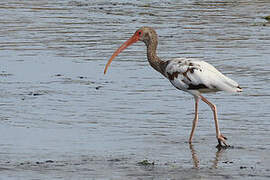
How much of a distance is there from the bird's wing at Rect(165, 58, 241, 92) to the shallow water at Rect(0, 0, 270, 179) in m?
0.69

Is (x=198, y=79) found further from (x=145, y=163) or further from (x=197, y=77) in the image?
(x=145, y=163)

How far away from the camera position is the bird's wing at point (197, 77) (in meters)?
10.6

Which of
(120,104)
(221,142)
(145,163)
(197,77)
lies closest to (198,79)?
(197,77)

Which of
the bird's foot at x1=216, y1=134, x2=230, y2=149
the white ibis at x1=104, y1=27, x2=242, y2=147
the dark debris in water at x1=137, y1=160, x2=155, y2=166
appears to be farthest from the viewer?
the white ibis at x1=104, y1=27, x2=242, y2=147

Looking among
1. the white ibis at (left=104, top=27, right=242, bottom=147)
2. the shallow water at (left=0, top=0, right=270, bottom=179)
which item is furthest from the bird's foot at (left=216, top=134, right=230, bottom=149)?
the shallow water at (left=0, top=0, right=270, bottom=179)

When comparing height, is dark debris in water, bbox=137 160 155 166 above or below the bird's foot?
above

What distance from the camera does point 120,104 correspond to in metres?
13.1

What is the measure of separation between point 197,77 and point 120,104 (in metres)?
2.62

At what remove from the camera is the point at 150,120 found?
39.4 feet

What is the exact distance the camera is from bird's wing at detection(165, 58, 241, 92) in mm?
10617

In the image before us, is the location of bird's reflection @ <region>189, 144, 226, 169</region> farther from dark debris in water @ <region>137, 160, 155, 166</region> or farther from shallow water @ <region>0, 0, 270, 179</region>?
dark debris in water @ <region>137, 160, 155, 166</region>

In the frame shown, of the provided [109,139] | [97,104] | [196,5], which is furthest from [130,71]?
[196,5]

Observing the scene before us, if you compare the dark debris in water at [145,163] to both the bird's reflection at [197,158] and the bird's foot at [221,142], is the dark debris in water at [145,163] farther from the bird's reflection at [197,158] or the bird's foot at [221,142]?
the bird's foot at [221,142]

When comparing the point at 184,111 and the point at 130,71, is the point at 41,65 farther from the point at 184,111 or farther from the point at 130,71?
the point at 184,111
